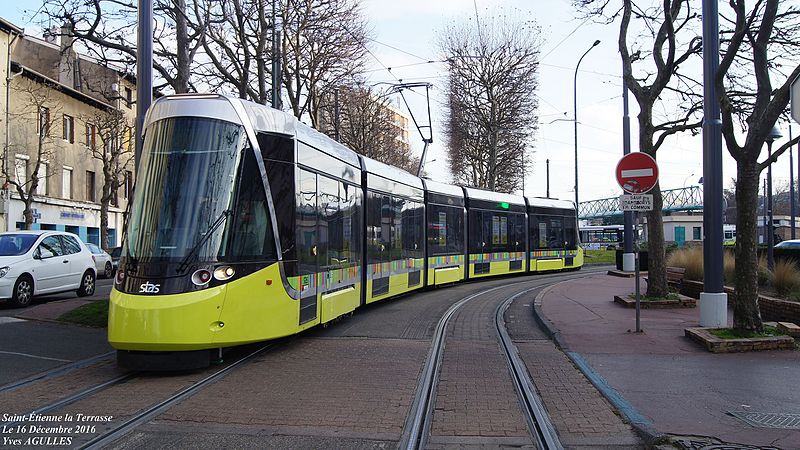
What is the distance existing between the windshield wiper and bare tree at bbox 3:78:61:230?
28605mm

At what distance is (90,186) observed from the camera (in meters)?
42.5

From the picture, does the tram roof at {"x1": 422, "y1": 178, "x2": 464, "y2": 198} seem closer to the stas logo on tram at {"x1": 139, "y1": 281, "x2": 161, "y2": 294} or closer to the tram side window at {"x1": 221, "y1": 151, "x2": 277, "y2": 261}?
the tram side window at {"x1": 221, "y1": 151, "x2": 277, "y2": 261}

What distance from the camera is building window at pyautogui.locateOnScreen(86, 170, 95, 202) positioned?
1654 inches

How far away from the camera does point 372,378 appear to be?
302 inches

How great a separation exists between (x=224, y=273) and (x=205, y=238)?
45 centimetres

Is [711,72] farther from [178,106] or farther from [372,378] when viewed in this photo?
[178,106]

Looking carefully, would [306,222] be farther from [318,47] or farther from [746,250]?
[318,47]

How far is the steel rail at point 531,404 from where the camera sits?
5.42 m

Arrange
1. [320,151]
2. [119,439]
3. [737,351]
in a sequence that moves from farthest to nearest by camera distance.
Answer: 1. [320,151]
2. [737,351]
3. [119,439]

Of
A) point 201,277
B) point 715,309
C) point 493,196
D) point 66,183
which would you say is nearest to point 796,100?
point 201,277

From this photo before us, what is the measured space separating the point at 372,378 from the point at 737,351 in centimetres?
534

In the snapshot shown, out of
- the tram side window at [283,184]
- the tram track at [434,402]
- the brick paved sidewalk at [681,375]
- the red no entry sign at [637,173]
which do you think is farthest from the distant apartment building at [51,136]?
the brick paved sidewalk at [681,375]

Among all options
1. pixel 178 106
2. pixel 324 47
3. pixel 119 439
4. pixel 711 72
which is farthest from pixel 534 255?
pixel 119 439

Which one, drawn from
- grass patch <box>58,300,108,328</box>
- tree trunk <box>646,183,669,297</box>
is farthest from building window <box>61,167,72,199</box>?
tree trunk <box>646,183,669,297</box>
